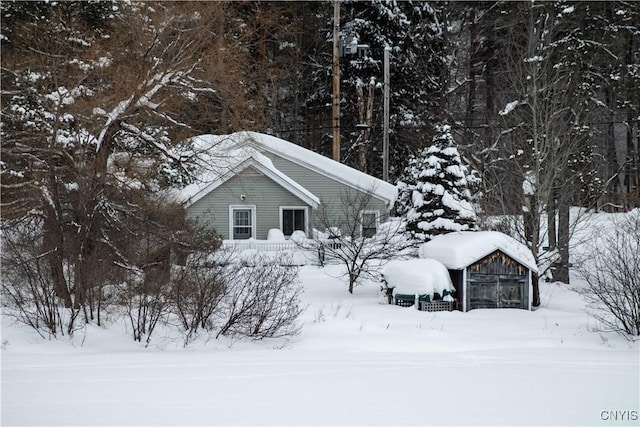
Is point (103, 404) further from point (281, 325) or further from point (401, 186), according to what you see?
point (401, 186)

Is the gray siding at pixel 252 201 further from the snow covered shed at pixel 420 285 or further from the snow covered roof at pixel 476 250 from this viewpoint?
the snow covered shed at pixel 420 285

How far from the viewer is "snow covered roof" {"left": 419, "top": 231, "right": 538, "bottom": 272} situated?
16.2 metres

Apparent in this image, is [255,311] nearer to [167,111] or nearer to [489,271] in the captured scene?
[167,111]

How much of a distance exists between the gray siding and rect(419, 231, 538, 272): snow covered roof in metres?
9.76

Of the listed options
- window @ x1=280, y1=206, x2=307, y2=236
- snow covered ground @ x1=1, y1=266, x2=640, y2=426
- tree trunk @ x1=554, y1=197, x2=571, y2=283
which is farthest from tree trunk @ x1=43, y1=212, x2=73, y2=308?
window @ x1=280, y1=206, x2=307, y2=236

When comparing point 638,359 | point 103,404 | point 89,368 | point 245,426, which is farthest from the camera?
point 638,359

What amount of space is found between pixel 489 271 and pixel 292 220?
36.4ft

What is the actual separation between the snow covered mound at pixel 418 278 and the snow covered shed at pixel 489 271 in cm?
37

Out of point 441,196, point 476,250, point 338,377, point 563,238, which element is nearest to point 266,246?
point 441,196

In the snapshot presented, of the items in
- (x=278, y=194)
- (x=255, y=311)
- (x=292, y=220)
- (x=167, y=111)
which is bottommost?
(x=255, y=311)

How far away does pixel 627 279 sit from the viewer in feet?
42.2

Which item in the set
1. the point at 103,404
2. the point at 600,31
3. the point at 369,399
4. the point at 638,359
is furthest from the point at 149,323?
the point at 600,31

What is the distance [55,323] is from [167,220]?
3420 millimetres

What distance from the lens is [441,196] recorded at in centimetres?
2069
